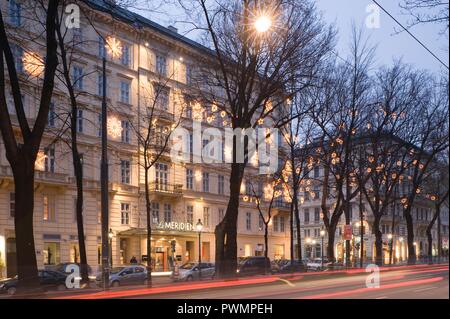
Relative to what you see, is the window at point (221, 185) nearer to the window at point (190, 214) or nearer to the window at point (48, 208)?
the window at point (190, 214)

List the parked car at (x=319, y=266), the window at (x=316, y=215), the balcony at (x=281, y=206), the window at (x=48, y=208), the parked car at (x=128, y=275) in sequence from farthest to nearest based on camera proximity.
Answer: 1. the window at (x=316, y=215)
2. the balcony at (x=281, y=206)
3. the window at (x=48, y=208)
4. the parked car at (x=319, y=266)
5. the parked car at (x=128, y=275)

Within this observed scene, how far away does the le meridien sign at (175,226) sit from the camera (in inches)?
2178

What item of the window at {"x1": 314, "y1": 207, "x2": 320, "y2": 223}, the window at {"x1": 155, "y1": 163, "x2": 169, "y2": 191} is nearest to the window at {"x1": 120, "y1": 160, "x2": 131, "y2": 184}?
the window at {"x1": 155, "y1": 163, "x2": 169, "y2": 191}

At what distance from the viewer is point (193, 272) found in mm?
42812

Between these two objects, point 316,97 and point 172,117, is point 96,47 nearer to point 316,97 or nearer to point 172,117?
point 172,117


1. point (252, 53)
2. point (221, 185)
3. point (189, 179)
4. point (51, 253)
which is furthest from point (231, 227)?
point (221, 185)

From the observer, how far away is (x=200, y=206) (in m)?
61.1

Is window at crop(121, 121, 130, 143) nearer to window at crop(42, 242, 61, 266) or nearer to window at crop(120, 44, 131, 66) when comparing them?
window at crop(120, 44, 131, 66)

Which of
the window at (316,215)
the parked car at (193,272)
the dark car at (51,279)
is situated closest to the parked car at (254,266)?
the parked car at (193,272)

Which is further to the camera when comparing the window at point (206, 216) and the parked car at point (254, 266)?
the window at point (206, 216)

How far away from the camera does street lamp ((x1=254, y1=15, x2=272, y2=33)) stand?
26956 millimetres

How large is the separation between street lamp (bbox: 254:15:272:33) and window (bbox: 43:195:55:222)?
24.7 metres

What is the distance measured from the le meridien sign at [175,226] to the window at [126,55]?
14.0m
